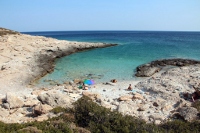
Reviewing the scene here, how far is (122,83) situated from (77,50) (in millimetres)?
27199

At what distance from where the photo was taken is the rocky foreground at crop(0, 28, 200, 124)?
1191cm

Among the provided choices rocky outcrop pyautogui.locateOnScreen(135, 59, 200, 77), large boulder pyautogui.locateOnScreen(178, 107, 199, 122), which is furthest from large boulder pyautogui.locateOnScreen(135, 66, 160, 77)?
large boulder pyautogui.locateOnScreen(178, 107, 199, 122)

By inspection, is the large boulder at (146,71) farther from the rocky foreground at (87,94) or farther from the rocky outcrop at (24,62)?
the rocky outcrop at (24,62)

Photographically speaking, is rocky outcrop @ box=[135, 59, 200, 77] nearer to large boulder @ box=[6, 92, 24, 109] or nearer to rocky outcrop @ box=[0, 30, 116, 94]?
rocky outcrop @ box=[0, 30, 116, 94]

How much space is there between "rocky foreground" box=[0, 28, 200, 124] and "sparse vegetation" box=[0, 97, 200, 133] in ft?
6.88

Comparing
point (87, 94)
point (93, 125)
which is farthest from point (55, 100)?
point (93, 125)

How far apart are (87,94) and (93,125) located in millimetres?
7869

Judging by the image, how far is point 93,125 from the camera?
8.17 meters

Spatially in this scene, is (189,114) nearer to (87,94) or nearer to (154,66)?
(87,94)

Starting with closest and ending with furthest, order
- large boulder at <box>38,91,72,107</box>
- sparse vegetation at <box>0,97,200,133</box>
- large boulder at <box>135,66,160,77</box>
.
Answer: sparse vegetation at <box>0,97,200,133</box> → large boulder at <box>38,91,72,107</box> → large boulder at <box>135,66,160,77</box>

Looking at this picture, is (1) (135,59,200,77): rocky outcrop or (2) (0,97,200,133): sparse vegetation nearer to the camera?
(2) (0,97,200,133): sparse vegetation

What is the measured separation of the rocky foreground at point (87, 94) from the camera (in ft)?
39.1

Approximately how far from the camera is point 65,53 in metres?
40.5

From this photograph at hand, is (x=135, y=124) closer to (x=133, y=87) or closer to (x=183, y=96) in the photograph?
(x=183, y=96)
